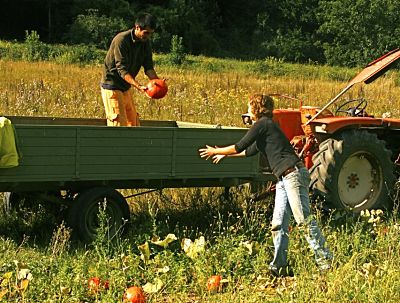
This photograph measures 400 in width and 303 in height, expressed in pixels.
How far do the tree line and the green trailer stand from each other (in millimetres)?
36101

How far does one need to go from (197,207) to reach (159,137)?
1500 mm

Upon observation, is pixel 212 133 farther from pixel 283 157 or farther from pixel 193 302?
pixel 193 302

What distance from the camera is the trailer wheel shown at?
19.5 ft

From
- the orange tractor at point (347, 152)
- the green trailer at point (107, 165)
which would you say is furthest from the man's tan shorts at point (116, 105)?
the orange tractor at point (347, 152)

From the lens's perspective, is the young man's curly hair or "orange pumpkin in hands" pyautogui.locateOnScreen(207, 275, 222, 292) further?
the young man's curly hair

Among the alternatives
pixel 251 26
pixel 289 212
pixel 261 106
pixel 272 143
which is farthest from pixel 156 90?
pixel 251 26

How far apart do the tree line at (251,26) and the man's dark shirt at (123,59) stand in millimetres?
35156

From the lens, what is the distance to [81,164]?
19.3 feet

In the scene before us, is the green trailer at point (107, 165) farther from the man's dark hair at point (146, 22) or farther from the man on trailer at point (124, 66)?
the man's dark hair at point (146, 22)

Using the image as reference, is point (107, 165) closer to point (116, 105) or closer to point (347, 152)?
point (116, 105)

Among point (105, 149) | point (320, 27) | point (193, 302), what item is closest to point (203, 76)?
point (105, 149)

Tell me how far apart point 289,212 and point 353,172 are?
225 cm

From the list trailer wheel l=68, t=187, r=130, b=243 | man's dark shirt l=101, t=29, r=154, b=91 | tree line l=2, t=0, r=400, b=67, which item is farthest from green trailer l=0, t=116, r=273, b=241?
tree line l=2, t=0, r=400, b=67

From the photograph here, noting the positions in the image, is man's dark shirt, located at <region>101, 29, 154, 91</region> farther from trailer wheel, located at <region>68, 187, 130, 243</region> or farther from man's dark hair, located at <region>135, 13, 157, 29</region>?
trailer wheel, located at <region>68, 187, 130, 243</region>
